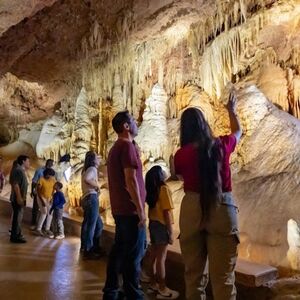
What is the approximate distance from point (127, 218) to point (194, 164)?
851 millimetres

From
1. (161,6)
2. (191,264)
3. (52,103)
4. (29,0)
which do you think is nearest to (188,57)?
(161,6)

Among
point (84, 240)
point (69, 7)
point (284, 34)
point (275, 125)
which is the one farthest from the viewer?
point (284, 34)

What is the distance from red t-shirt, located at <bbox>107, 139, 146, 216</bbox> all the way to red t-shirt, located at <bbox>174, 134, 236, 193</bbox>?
58 cm

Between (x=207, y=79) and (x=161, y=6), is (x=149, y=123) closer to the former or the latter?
(x=207, y=79)

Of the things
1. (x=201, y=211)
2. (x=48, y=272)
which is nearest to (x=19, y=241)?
(x=48, y=272)

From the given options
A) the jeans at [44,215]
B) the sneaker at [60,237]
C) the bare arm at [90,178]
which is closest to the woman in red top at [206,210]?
the bare arm at [90,178]

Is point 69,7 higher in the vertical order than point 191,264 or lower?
higher

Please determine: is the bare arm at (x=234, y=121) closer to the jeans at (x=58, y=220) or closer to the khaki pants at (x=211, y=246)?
the khaki pants at (x=211, y=246)

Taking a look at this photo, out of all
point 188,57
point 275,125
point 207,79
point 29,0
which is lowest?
point 275,125

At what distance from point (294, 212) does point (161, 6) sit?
5.18m

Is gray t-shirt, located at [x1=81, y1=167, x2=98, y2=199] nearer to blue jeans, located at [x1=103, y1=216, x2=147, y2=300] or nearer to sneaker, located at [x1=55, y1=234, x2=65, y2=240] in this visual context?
blue jeans, located at [x1=103, y1=216, x2=147, y2=300]

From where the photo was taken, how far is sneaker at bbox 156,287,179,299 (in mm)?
3417

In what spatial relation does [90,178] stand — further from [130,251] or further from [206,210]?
[206,210]

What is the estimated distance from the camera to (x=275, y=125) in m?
9.21
